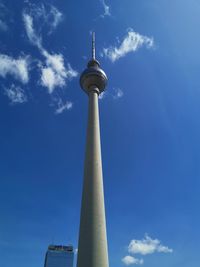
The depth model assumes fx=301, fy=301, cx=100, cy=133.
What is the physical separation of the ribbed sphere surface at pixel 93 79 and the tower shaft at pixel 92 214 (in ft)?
65.8

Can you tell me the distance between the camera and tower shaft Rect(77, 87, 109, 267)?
172 feet

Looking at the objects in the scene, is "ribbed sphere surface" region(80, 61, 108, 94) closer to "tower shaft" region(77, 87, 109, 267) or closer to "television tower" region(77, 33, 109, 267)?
"television tower" region(77, 33, 109, 267)

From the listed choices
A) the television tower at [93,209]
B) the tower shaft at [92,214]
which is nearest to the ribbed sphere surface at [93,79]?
the television tower at [93,209]

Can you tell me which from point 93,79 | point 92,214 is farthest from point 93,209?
point 93,79

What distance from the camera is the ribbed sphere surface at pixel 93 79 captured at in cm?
8538

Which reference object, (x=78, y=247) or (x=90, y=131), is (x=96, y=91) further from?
(x=78, y=247)

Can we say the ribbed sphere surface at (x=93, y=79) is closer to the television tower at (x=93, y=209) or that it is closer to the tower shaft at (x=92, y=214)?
the television tower at (x=93, y=209)

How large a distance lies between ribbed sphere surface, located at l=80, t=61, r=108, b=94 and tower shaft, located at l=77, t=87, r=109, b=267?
789 inches

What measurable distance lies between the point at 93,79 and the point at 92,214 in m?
42.1

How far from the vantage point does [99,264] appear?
51.6 m

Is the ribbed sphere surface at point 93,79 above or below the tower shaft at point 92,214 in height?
above

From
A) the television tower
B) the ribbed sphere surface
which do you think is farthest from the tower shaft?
the ribbed sphere surface

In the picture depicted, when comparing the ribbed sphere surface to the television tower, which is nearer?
the television tower

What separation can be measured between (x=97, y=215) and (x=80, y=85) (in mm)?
44173
